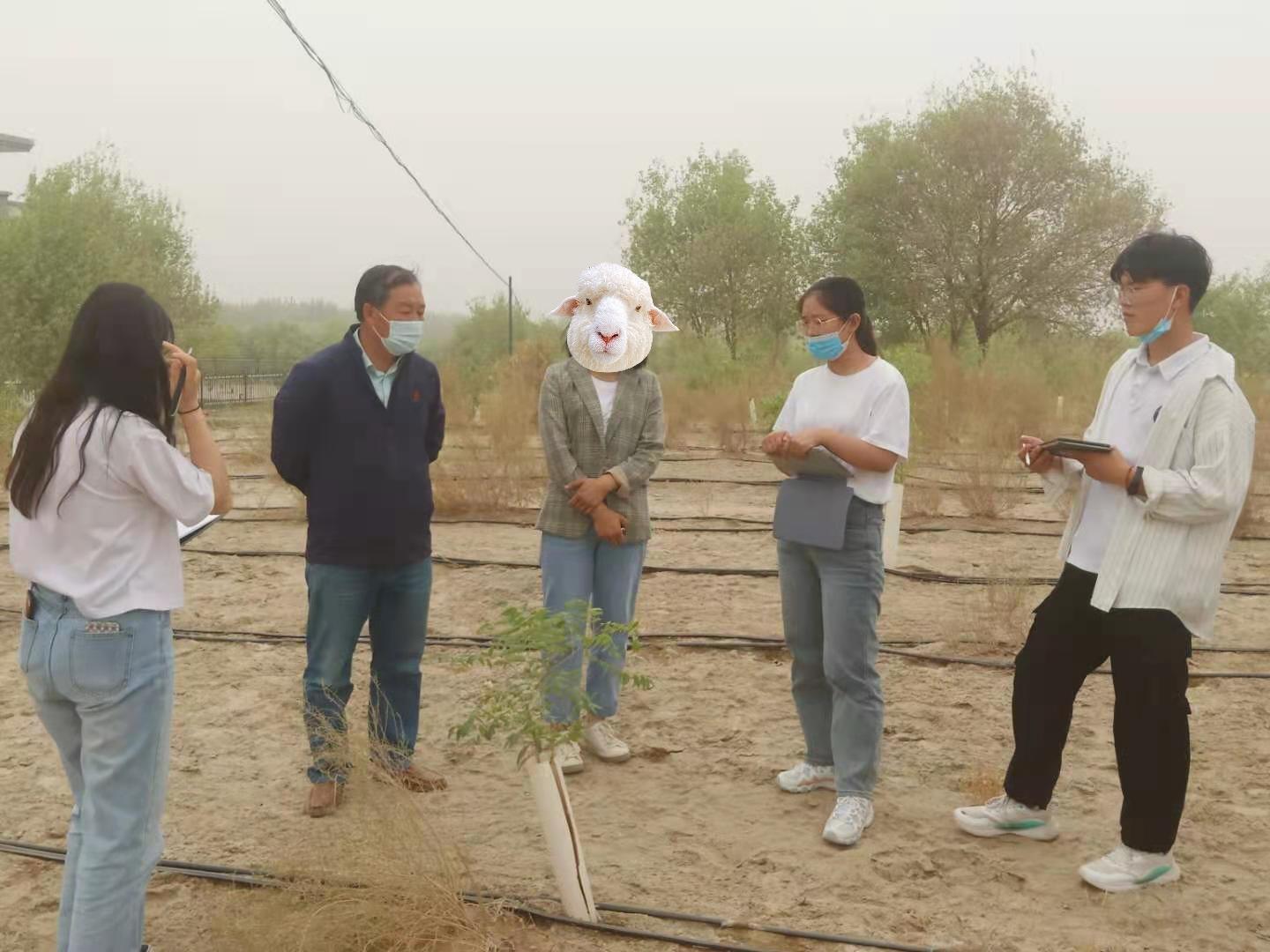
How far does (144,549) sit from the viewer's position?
229 cm

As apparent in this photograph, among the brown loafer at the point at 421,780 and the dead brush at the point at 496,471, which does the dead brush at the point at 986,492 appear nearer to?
the dead brush at the point at 496,471

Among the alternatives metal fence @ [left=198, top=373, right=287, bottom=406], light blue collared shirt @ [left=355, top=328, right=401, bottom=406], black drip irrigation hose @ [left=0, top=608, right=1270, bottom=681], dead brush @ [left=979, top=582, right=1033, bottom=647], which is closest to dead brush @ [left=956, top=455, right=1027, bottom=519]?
dead brush @ [left=979, top=582, right=1033, bottom=647]

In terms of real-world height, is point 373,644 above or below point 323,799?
above

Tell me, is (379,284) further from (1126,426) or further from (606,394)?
(1126,426)

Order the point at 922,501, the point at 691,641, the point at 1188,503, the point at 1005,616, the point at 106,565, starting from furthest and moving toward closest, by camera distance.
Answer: the point at 922,501, the point at 1005,616, the point at 691,641, the point at 1188,503, the point at 106,565

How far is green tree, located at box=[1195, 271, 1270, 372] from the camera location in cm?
3488

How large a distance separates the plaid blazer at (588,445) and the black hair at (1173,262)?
Answer: 5.38 ft

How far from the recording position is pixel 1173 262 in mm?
2895

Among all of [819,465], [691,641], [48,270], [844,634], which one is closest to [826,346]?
[819,465]

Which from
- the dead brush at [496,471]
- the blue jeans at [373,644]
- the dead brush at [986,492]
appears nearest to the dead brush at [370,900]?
the blue jeans at [373,644]

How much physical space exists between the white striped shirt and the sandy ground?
0.86 m

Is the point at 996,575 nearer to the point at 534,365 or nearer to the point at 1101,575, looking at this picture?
the point at 1101,575

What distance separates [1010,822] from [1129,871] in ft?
1.37

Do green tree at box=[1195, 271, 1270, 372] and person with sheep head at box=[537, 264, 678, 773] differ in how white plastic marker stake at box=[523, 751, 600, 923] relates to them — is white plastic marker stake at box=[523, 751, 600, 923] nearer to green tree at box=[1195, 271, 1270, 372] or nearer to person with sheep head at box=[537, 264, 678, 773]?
person with sheep head at box=[537, 264, 678, 773]
